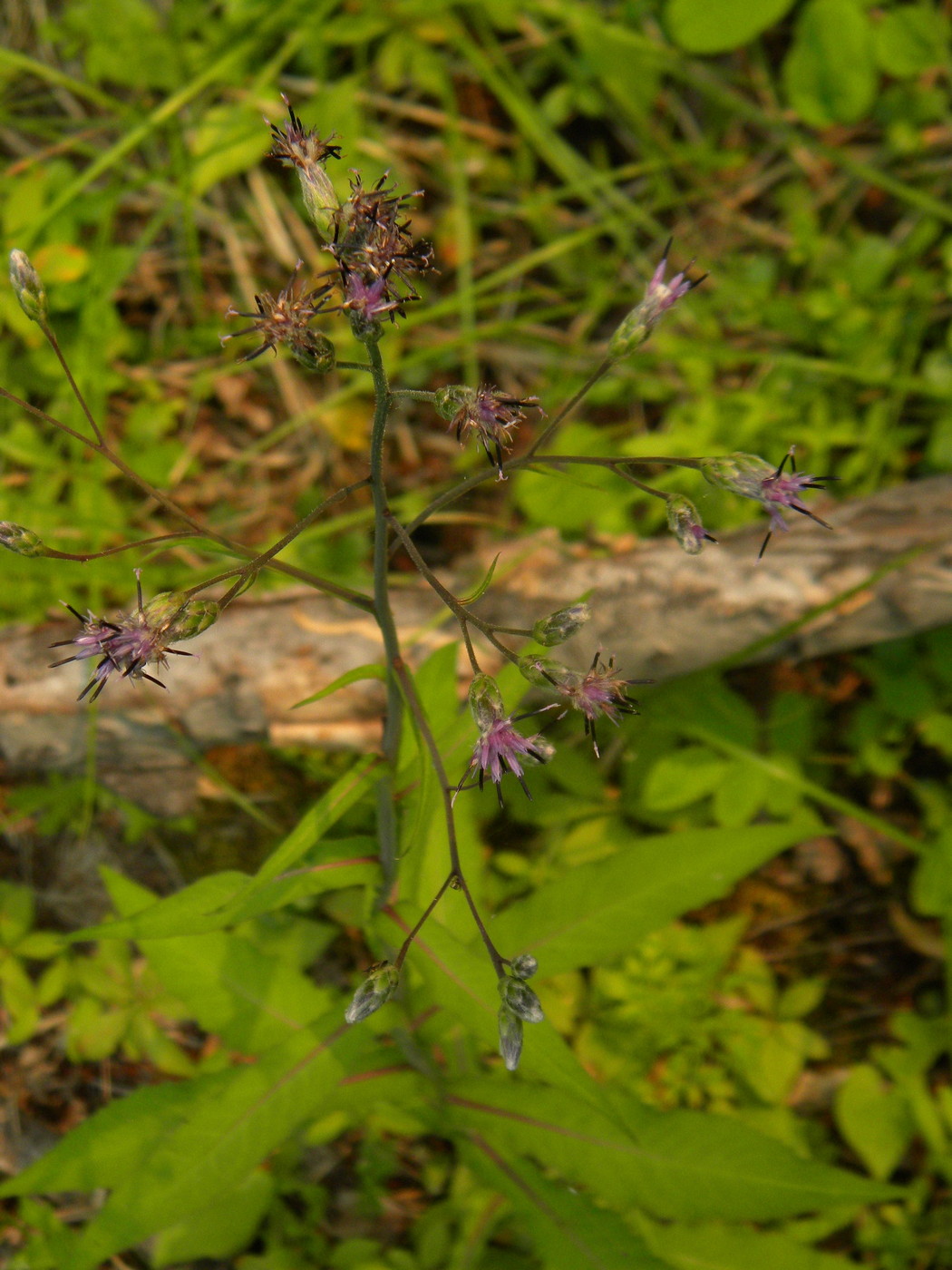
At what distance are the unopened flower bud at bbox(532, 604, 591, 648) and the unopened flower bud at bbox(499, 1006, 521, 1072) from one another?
2.48ft

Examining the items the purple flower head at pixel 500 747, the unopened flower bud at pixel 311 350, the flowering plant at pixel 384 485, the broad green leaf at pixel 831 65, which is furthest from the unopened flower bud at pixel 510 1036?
the broad green leaf at pixel 831 65

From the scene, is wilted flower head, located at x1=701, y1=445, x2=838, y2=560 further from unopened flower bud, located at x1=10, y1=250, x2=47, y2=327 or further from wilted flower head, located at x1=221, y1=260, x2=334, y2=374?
unopened flower bud, located at x1=10, y1=250, x2=47, y2=327

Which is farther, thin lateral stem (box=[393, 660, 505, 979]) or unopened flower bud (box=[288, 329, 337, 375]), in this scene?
thin lateral stem (box=[393, 660, 505, 979])

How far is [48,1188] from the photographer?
241cm

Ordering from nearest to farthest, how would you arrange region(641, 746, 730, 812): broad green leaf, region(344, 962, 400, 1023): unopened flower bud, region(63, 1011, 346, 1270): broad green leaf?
region(344, 962, 400, 1023): unopened flower bud
region(63, 1011, 346, 1270): broad green leaf
region(641, 746, 730, 812): broad green leaf

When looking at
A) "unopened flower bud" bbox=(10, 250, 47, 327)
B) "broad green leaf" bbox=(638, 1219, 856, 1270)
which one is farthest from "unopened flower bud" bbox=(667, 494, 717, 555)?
"broad green leaf" bbox=(638, 1219, 856, 1270)

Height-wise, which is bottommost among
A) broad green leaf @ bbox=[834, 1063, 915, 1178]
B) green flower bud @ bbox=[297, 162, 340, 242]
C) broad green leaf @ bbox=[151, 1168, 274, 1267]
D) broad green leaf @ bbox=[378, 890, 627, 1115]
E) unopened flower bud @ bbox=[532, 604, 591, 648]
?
broad green leaf @ bbox=[834, 1063, 915, 1178]

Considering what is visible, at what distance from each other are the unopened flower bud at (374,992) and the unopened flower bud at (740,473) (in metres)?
1.22

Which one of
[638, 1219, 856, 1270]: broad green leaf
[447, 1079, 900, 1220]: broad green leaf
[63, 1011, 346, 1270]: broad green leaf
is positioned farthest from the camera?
[638, 1219, 856, 1270]: broad green leaf

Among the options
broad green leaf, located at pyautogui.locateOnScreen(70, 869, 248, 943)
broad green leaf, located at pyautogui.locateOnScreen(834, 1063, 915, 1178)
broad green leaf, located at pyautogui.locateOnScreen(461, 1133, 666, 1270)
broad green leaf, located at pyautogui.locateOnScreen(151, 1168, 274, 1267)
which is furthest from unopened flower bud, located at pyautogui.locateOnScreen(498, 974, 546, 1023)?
broad green leaf, located at pyautogui.locateOnScreen(834, 1063, 915, 1178)

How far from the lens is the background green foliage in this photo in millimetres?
2482

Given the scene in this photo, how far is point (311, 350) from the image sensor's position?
1652 mm

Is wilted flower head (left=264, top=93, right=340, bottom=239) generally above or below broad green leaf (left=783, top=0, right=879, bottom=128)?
above

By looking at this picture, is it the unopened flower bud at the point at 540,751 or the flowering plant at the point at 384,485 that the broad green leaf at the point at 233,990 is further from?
the unopened flower bud at the point at 540,751
